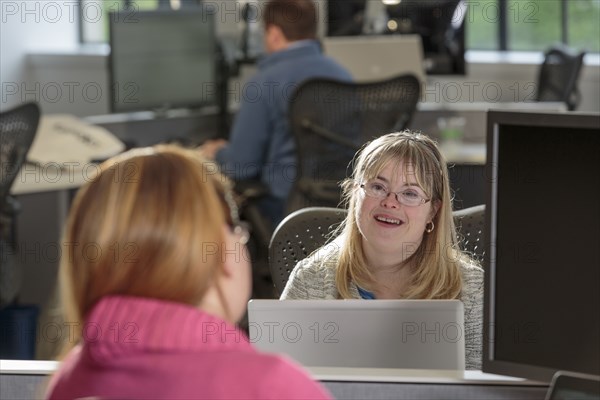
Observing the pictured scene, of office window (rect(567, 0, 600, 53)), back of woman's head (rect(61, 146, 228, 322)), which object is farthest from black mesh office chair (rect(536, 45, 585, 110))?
back of woman's head (rect(61, 146, 228, 322))

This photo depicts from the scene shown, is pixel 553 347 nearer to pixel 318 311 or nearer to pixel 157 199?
pixel 318 311

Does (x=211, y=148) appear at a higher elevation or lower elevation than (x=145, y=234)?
lower

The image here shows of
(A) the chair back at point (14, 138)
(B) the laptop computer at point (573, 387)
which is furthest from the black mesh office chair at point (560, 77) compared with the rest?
(B) the laptop computer at point (573, 387)

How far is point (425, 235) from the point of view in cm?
196

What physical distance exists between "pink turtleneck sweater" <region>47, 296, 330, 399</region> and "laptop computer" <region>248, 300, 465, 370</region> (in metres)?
0.41

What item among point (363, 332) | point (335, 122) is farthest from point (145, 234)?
point (335, 122)

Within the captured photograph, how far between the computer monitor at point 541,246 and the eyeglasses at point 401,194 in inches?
22.9

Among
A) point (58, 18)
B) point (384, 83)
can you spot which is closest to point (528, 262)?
point (384, 83)

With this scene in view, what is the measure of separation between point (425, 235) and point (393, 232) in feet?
0.24

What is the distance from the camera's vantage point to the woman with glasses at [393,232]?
6.29 feet

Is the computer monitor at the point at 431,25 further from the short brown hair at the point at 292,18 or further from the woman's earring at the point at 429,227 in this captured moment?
the woman's earring at the point at 429,227

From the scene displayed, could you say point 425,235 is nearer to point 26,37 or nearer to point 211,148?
point 211,148

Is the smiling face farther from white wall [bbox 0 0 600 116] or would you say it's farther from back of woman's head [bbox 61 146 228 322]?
white wall [bbox 0 0 600 116]

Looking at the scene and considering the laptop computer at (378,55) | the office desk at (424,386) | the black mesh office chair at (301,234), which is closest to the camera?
the office desk at (424,386)
